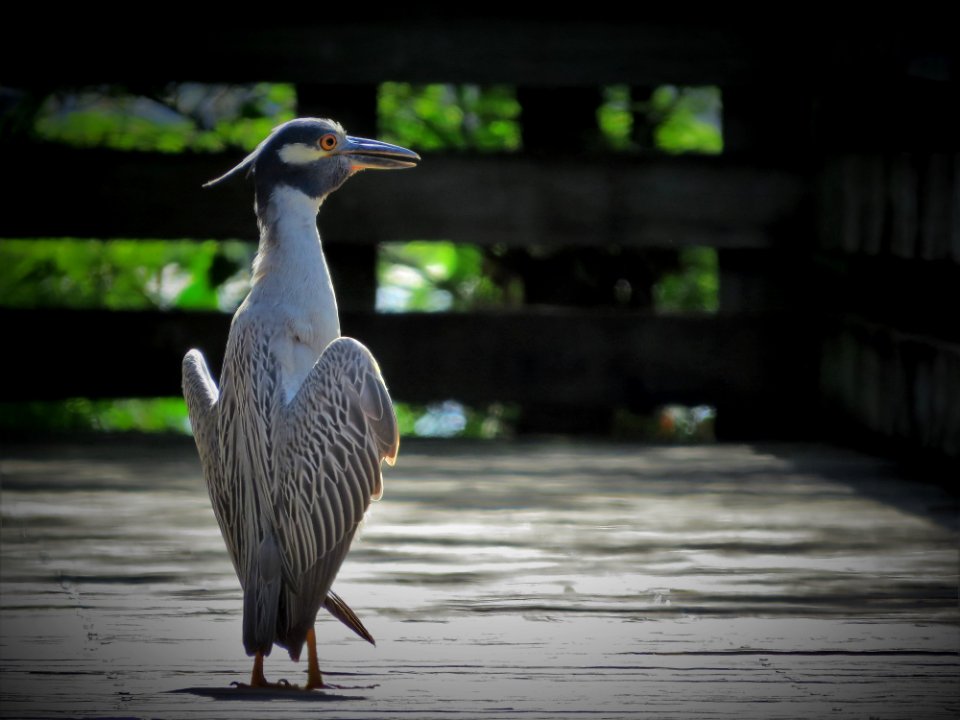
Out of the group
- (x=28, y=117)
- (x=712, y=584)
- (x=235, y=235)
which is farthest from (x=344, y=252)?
(x=712, y=584)

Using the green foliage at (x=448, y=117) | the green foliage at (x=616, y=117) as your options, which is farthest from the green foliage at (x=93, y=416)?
the green foliage at (x=616, y=117)

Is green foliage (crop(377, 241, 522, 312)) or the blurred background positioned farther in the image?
green foliage (crop(377, 241, 522, 312))

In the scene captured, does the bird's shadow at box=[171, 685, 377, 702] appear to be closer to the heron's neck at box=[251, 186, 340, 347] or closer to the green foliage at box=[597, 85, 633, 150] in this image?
the heron's neck at box=[251, 186, 340, 347]

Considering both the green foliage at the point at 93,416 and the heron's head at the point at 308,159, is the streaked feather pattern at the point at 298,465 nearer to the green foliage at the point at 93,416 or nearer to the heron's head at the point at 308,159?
the heron's head at the point at 308,159

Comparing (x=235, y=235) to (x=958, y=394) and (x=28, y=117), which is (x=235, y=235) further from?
(x=958, y=394)

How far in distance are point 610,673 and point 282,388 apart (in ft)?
2.50

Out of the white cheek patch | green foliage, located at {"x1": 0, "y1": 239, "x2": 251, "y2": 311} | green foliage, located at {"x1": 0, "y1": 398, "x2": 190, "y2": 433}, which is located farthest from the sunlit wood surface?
green foliage, located at {"x1": 0, "y1": 239, "x2": 251, "y2": 311}

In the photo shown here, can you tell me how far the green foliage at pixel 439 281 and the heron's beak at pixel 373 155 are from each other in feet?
10.3

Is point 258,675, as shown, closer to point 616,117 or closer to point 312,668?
point 312,668

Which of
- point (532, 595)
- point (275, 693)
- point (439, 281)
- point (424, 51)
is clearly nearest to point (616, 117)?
point (439, 281)

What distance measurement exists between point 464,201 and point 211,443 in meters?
2.40

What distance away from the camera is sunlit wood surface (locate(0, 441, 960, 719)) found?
8.20 ft

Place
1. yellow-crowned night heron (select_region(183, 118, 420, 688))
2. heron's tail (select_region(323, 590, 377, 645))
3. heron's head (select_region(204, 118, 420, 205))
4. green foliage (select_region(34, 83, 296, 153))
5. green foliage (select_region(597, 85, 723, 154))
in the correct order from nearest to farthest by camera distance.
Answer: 1. yellow-crowned night heron (select_region(183, 118, 420, 688))
2. heron's tail (select_region(323, 590, 377, 645))
3. heron's head (select_region(204, 118, 420, 205))
4. green foliage (select_region(34, 83, 296, 153))
5. green foliage (select_region(597, 85, 723, 154))

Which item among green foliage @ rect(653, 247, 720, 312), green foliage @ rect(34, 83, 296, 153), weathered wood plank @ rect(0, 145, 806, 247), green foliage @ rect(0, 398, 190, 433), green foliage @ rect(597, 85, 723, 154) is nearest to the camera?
weathered wood plank @ rect(0, 145, 806, 247)
